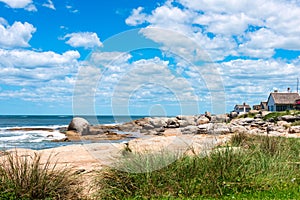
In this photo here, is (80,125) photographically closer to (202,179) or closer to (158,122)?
(158,122)

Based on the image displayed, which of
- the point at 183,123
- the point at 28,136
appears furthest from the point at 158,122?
the point at 28,136

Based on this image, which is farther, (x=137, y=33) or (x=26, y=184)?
(x=137, y=33)

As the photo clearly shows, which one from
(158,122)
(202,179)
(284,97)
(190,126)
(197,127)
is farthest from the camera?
(284,97)

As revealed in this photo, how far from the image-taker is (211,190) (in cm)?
669

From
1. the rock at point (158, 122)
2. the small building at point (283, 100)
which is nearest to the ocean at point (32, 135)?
the rock at point (158, 122)

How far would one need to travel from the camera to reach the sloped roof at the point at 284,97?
181 feet

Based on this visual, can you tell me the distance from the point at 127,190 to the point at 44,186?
1488 millimetres

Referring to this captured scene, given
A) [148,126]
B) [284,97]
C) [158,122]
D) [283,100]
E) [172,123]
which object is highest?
[284,97]

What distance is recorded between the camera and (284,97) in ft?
182

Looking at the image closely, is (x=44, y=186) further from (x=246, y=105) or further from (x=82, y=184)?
(x=246, y=105)

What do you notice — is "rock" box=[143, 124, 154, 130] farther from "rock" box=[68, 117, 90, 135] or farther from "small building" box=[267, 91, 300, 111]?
"small building" box=[267, 91, 300, 111]

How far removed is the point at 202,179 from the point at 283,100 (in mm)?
52297

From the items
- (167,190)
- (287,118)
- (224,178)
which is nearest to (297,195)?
(224,178)

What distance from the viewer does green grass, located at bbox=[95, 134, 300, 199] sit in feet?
21.4
